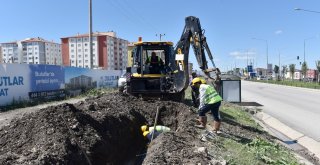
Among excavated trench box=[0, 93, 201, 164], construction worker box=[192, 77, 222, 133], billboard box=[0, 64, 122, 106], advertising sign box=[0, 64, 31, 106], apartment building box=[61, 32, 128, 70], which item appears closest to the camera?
excavated trench box=[0, 93, 201, 164]

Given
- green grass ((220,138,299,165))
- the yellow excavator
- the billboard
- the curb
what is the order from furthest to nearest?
the billboard < the yellow excavator < the curb < green grass ((220,138,299,165))

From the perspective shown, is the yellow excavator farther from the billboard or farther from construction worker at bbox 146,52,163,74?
the billboard

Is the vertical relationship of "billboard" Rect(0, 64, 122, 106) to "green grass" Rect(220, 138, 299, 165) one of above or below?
above

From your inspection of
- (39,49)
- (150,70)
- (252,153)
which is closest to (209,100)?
(252,153)

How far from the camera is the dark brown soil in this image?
20.2 feet

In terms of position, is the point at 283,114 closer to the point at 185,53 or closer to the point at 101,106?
the point at 185,53

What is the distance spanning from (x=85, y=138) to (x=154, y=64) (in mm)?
7820

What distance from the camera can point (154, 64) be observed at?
14836 millimetres

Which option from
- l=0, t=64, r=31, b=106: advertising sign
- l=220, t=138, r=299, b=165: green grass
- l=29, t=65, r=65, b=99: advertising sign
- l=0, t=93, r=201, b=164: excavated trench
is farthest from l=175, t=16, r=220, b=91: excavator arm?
l=29, t=65, r=65, b=99: advertising sign

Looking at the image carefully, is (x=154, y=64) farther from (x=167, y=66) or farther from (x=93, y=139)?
(x=93, y=139)

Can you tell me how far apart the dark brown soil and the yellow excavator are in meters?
2.66

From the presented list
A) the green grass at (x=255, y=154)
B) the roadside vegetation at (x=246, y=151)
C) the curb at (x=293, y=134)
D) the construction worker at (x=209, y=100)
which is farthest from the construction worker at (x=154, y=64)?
the green grass at (x=255, y=154)

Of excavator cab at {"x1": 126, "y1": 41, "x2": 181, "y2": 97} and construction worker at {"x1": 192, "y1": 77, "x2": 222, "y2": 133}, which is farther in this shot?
excavator cab at {"x1": 126, "y1": 41, "x2": 181, "y2": 97}

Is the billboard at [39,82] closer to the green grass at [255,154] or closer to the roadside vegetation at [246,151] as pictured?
the roadside vegetation at [246,151]
